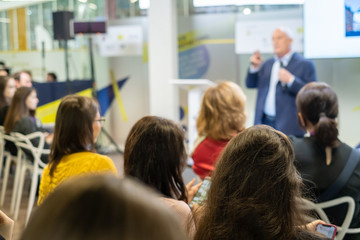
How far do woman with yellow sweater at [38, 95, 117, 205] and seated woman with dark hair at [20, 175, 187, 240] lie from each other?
205 cm

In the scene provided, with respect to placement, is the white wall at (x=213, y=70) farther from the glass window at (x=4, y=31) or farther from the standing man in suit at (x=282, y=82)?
the standing man in suit at (x=282, y=82)

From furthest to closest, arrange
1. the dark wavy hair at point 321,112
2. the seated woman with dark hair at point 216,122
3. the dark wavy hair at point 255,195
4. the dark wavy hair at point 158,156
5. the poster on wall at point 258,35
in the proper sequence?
the poster on wall at point 258,35 < the seated woman with dark hair at point 216,122 < the dark wavy hair at point 321,112 < the dark wavy hair at point 158,156 < the dark wavy hair at point 255,195

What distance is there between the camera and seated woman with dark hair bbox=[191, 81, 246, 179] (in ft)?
Result: 9.84

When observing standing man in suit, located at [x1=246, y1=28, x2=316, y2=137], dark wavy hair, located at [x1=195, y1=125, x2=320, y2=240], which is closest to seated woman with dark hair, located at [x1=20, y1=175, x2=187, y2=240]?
dark wavy hair, located at [x1=195, y1=125, x2=320, y2=240]

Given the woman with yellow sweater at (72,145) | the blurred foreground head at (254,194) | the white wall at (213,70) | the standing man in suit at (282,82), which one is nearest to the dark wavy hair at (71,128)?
the woman with yellow sweater at (72,145)

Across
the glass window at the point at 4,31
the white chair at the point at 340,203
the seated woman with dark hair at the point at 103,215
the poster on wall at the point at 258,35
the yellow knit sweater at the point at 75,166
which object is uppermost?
the glass window at the point at 4,31

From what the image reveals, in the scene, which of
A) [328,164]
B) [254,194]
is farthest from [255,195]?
[328,164]

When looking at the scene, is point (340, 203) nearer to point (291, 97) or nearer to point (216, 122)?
point (216, 122)

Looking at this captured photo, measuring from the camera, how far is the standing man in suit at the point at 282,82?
511 centimetres

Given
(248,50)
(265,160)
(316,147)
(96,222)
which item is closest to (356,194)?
(316,147)

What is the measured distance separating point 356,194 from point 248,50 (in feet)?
15.7

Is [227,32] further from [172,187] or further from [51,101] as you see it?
[172,187]

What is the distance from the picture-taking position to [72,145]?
2.70m

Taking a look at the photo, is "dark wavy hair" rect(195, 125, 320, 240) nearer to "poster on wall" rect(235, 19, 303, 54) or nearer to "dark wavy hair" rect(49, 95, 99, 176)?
"dark wavy hair" rect(49, 95, 99, 176)
